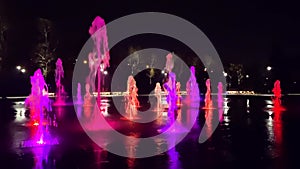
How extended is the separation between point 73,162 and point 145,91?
159ft

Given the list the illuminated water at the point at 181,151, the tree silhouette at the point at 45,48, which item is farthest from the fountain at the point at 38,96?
the tree silhouette at the point at 45,48

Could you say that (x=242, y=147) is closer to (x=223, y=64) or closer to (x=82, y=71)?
(x=82, y=71)

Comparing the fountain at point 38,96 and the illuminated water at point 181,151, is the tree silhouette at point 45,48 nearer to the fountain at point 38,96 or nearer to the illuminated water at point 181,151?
the fountain at point 38,96

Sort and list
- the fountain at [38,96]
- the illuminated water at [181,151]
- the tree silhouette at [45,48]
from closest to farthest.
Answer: the illuminated water at [181,151], the fountain at [38,96], the tree silhouette at [45,48]


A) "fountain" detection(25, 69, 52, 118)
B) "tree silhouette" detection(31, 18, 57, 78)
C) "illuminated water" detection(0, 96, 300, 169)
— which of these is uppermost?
"tree silhouette" detection(31, 18, 57, 78)

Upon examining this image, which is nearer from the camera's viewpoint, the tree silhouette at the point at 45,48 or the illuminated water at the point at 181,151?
the illuminated water at the point at 181,151

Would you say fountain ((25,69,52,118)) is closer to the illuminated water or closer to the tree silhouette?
the illuminated water

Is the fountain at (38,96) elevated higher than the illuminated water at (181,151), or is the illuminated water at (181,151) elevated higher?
the fountain at (38,96)

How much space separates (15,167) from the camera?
25.8ft

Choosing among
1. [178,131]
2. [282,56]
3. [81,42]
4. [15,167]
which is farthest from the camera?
[282,56]

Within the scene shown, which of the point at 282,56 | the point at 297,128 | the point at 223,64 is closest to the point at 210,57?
the point at 223,64

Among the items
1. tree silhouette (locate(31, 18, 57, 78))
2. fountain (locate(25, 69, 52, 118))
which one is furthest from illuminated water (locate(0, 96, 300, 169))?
tree silhouette (locate(31, 18, 57, 78))

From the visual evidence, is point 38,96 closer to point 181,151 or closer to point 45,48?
point 181,151

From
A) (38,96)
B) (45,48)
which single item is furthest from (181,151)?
Result: (45,48)
